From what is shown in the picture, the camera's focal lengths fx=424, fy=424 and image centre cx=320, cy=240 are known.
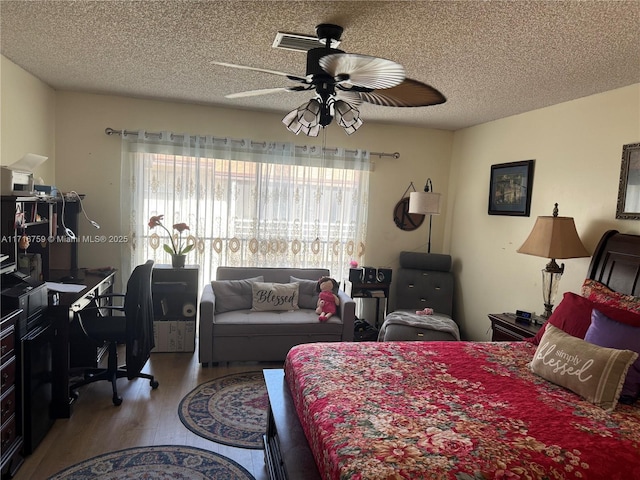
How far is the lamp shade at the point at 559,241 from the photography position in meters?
2.99

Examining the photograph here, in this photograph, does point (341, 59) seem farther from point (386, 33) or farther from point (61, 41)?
point (61, 41)

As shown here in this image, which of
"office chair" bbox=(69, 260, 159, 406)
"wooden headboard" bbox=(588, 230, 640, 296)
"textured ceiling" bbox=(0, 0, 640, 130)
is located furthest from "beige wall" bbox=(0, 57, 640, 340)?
"office chair" bbox=(69, 260, 159, 406)

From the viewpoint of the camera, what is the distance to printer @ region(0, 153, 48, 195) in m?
2.59

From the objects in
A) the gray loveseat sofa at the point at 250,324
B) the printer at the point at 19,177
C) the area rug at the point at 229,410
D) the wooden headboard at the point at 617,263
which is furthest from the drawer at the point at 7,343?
the wooden headboard at the point at 617,263

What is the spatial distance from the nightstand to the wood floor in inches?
79.4

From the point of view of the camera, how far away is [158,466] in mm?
2357

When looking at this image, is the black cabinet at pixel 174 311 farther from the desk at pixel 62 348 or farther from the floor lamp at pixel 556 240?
the floor lamp at pixel 556 240

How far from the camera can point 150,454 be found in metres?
2.46

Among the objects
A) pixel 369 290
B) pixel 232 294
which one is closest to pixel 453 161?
pixel 369 290

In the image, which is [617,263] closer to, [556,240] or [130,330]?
[556,240]

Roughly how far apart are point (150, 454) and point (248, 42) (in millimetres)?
2458

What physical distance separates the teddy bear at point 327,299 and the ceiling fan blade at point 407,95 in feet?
6.84

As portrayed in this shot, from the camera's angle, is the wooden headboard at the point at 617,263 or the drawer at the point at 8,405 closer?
the drawer at the point at 8,405

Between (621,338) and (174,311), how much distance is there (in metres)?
3.52
